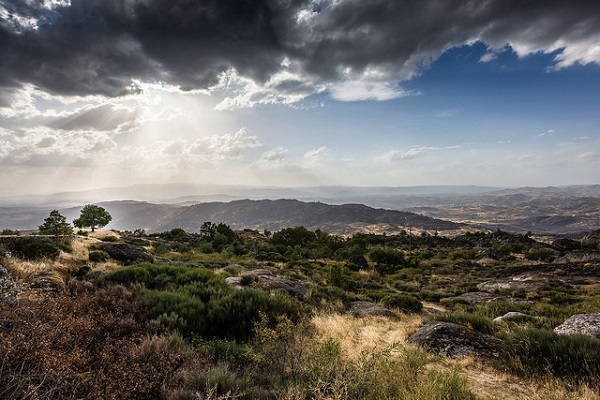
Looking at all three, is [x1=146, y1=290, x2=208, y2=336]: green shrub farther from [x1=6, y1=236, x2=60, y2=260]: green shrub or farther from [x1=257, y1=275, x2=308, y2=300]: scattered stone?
[x1=6, y1=236, x2=60, y2=260]: green shrub

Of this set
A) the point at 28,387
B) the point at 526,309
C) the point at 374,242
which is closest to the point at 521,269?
the point at 526,309

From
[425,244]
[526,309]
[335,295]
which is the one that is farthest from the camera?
[425,244]

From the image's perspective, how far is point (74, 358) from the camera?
12.1ft

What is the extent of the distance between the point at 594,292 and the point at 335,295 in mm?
19374

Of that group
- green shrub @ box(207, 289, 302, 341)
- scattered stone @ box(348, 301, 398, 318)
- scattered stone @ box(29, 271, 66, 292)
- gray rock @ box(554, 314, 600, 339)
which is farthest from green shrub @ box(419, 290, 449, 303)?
scattered stone @ box(29, 271, 66, 292)

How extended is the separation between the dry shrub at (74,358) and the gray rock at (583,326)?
983 centimetres

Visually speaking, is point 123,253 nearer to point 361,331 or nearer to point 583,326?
point 361,331

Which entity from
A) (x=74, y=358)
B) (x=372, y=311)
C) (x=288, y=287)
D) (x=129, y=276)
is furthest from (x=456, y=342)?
(x=129, y=276)

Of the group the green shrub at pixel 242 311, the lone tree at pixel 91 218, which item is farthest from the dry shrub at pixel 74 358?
the lone tree at pixel 91 218

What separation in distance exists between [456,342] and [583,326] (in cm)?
382

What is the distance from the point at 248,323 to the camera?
27.6 feet

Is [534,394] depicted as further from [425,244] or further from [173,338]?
[425,244]

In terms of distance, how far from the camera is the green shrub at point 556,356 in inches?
221

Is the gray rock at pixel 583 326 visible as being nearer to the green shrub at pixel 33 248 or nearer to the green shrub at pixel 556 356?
the green shrub at pixel 556 356
